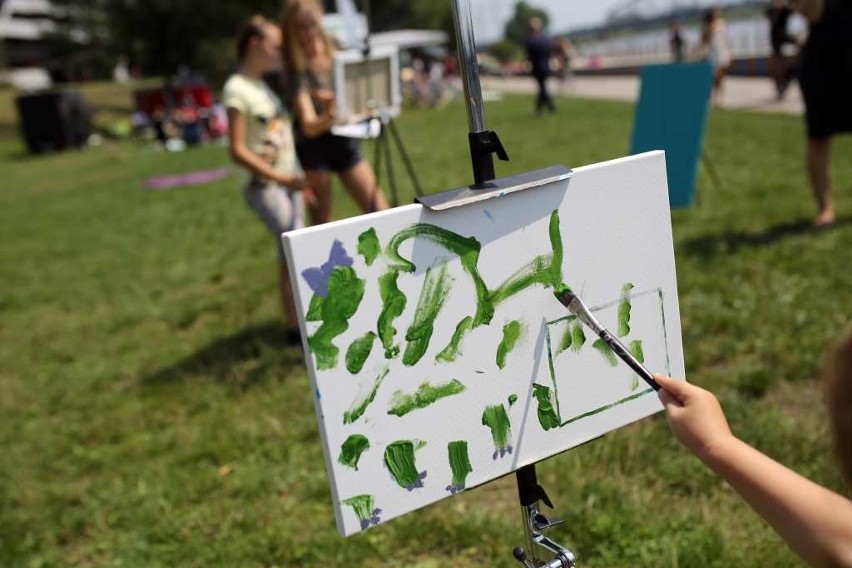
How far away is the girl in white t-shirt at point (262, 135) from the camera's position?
3461 millimetres

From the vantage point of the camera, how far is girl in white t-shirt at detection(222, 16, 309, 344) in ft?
11.4

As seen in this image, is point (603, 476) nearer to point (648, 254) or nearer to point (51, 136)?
point (648, 254)

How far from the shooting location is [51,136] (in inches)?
793

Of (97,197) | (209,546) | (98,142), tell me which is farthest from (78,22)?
(209,546)

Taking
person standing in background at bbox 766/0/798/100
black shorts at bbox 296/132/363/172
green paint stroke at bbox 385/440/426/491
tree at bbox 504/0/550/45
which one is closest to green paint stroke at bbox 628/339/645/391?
green paint stroke at bbox 385/440/426/491

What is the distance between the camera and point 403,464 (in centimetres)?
128

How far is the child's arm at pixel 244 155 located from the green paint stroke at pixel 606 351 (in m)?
2.33

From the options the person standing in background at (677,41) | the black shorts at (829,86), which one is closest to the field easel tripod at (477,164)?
the black shorts at (829,86)

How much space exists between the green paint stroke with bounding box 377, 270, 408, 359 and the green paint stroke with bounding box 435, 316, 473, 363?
9 cm

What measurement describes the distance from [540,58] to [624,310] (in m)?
13.5

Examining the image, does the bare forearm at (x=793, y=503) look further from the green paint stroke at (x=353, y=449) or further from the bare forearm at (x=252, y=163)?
the bare forearm at (x=252, y=163)

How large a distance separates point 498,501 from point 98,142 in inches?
848

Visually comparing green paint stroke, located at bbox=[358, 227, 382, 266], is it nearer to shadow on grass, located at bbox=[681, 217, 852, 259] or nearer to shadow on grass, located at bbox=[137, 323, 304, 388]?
shadow on grass, located at bbox=[137, 323, 304, 388]

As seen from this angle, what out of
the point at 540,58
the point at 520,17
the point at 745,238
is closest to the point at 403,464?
the point at 745,238
